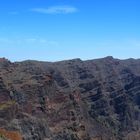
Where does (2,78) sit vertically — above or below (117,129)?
above

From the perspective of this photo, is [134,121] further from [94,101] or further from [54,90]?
Result: [54,90]

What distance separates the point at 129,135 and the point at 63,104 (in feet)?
186

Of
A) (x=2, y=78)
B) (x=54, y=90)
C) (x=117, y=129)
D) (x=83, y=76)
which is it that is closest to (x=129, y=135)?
(x=117, y=129)

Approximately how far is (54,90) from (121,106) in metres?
72.0

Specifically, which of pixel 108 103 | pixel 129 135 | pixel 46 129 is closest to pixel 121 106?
pixel 108 103

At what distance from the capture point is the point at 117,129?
153125mm

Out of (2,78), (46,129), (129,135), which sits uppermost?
(2,78)

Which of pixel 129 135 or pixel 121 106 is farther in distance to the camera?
pixel 121 106

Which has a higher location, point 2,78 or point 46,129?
point 2,78

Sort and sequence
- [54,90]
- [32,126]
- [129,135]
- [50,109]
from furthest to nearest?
[129,135] → [54,90] → [50,109] → [32,126]

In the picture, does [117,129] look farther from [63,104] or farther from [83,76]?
[63,104]

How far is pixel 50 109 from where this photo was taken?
294ft

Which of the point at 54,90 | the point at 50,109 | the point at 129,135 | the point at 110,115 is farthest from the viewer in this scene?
the point at 110,115

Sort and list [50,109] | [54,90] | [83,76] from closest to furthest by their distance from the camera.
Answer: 1. [50,109]
2. [54,90]
3. [83,76]
